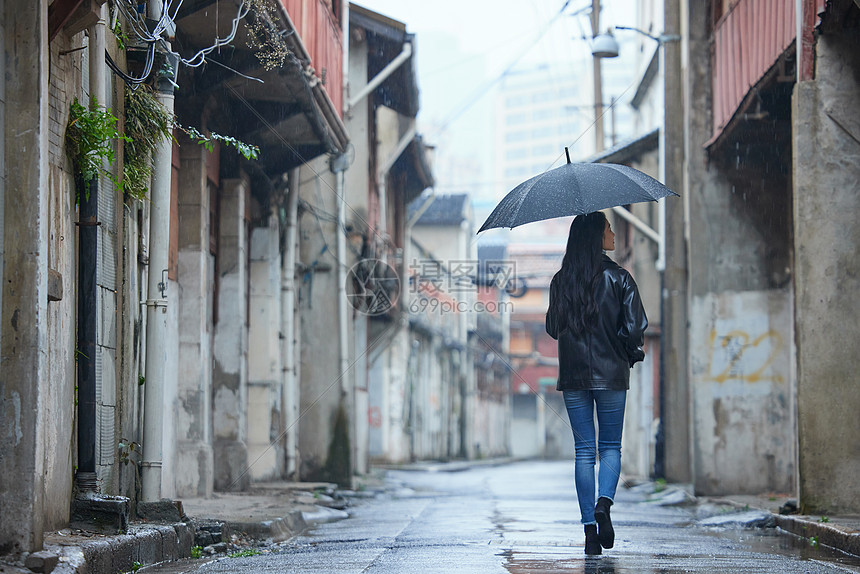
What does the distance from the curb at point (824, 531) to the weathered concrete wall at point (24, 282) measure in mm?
4507

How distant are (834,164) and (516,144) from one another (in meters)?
145

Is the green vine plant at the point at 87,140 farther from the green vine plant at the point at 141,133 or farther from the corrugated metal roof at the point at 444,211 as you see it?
the corrugated metal roof at the point at 444,211

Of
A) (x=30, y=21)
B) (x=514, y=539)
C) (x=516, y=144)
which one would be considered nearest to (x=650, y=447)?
(x=514, y=539)

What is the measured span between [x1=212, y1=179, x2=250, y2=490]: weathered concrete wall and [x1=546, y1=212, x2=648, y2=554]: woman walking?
21.3ft

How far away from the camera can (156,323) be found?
7109 mm

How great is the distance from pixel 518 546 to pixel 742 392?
22.2 feet

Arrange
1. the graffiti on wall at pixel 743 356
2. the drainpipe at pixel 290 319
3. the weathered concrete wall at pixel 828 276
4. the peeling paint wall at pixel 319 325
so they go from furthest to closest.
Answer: the peeling paint wall at pixel 319 325, the drainpipe at pixel 290 319, the graffiti on wall at pixel 743 356, the weathered concrete wall at pixel 828 276

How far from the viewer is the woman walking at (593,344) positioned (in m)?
6.25

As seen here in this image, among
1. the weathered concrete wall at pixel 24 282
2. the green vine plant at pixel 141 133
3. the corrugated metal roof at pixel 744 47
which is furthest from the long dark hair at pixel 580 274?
the corrugated metal roof at pixel 744 47

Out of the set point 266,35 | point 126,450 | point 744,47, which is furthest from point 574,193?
point 744,47

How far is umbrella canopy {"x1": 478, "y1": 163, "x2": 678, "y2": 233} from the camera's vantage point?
639 cm

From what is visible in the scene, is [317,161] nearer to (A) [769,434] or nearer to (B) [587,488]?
(A) [769,434]

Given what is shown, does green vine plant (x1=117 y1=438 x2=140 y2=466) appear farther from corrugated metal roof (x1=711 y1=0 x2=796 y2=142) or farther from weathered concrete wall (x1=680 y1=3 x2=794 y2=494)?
weathered concrete wall (x1=680 y1=3 x2=794 y2=494)

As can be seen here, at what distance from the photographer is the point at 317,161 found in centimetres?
1530
